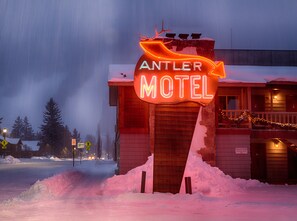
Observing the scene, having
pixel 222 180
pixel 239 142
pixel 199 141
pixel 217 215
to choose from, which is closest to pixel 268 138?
pixel 239 142

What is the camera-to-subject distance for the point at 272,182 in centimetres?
2558

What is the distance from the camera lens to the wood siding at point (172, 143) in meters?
16.7

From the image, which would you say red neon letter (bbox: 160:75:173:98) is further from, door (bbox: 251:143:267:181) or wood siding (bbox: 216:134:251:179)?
door (bbox: 251:143:267:181)

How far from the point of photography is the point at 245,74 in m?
25.4

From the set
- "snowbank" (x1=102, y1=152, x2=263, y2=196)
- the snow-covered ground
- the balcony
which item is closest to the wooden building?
the balcony

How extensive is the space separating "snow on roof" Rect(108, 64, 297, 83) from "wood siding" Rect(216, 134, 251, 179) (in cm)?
320

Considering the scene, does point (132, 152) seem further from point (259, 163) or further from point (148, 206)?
point (148, 206)

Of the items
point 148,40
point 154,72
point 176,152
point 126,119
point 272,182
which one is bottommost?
point 272,182

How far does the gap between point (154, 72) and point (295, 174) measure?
1371cm

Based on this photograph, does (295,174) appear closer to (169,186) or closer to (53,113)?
(169,186)

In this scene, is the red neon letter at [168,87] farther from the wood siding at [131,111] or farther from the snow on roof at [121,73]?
the wood siding at [131,111]

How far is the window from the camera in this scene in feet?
87.2

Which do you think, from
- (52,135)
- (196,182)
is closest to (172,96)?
(196,182)

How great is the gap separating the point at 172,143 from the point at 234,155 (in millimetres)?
7578
